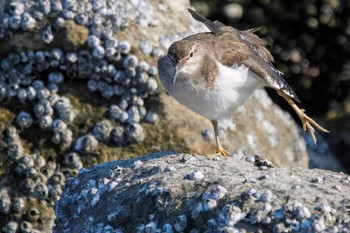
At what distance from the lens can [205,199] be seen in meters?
5.52

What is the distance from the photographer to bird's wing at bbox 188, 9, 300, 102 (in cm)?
743

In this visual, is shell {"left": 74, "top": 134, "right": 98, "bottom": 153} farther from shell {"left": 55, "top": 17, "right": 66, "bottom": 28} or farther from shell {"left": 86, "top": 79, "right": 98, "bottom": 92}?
shell {"left": 55, "top": 17, "right": 66, "bottom": 28}

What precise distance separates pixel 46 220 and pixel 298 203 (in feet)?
10.8

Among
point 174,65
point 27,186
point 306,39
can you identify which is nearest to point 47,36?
point 27,186

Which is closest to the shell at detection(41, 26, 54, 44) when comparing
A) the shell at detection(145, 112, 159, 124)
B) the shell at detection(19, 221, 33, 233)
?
the shell at detection(145, 112, 159, 124)

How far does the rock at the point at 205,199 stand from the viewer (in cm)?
528

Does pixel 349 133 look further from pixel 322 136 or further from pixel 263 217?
pixel 263 217

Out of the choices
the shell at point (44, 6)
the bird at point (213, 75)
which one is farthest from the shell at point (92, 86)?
the bird at point (213, 75)

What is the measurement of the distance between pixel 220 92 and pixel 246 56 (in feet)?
1.46

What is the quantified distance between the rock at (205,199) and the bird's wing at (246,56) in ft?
Result: 3.11

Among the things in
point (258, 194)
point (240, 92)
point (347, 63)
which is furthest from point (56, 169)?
point (347, 63)

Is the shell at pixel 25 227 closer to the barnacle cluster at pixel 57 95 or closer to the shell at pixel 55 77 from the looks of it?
the barnacle cluster at pixel 57 95

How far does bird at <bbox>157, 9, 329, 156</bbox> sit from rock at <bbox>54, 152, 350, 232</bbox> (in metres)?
0.67

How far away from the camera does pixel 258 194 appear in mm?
5449
